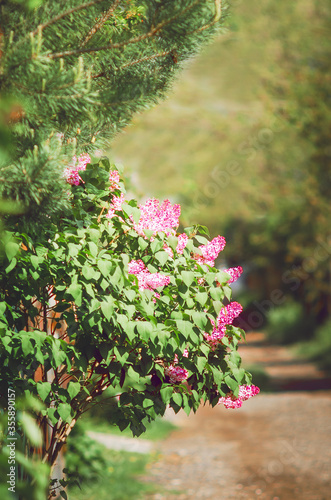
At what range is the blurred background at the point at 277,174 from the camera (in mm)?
14375

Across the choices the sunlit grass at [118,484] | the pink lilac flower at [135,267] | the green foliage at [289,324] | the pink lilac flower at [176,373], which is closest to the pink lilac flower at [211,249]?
the pink lilac flower at [135,267]

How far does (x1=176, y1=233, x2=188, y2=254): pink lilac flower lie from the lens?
11.5ft

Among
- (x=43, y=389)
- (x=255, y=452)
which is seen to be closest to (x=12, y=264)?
(x=43, y=389)

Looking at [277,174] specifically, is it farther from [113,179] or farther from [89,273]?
[89,273]

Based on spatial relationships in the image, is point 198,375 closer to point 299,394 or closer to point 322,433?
point 322,433

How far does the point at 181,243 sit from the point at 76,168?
0.74m

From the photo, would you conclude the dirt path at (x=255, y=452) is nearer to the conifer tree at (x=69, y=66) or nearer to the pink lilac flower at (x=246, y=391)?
the pink lilac flower at (x=246, y=391)

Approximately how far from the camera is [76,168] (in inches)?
132

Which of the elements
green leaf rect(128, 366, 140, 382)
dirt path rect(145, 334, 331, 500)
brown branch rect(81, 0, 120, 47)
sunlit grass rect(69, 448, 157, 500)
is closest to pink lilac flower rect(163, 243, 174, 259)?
green leaf rect(128, 366, 140, 382)

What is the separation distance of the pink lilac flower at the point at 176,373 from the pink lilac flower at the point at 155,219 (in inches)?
30.1

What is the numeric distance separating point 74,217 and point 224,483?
18.3 ft

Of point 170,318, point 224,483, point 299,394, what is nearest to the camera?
point 170,318

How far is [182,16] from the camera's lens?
9.35 feet

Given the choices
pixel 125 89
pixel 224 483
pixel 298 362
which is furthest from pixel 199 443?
pixel 298 362
